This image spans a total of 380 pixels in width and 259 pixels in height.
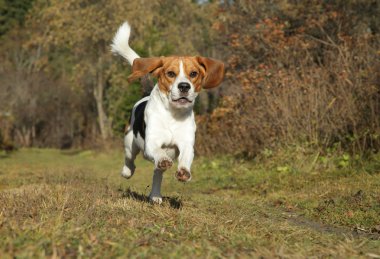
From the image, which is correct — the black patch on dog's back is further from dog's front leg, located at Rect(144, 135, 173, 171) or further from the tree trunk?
the tree trunk

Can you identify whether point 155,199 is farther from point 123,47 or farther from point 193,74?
point 123,47

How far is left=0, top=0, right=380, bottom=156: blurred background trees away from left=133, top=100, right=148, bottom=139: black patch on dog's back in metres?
4.16

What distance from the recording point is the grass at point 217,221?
3191mm

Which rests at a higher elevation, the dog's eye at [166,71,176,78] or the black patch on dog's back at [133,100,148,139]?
the dog's eye at [166,71,176,78]

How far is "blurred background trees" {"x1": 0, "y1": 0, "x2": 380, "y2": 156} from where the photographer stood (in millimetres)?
9742

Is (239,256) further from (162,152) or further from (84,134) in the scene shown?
(84,134)

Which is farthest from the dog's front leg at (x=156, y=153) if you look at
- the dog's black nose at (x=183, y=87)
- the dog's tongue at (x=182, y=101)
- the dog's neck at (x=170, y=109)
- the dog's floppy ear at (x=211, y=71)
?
the dog's floppy ear at (x=211, y=71)

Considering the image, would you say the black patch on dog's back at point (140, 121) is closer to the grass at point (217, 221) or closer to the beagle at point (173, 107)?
the beagle at point (173, 107)

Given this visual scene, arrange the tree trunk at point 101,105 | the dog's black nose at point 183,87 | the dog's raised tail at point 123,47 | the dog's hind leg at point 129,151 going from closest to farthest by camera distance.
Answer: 1. the dog's black nose at point 183,87
2. the dog's hind leg at point 129,151
3. the dog's raised tail at point 123,47
4. the tree trunk at point 101,105

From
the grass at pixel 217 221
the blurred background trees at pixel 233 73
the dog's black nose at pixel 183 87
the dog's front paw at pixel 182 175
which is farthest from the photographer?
the blurred background trees at pixel 233 73

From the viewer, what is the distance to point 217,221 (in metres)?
4.51

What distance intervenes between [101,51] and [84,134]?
5441 mm

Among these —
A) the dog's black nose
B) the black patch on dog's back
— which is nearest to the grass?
the black patch on dog's back

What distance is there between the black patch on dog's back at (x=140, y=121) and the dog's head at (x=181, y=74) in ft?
1.76
